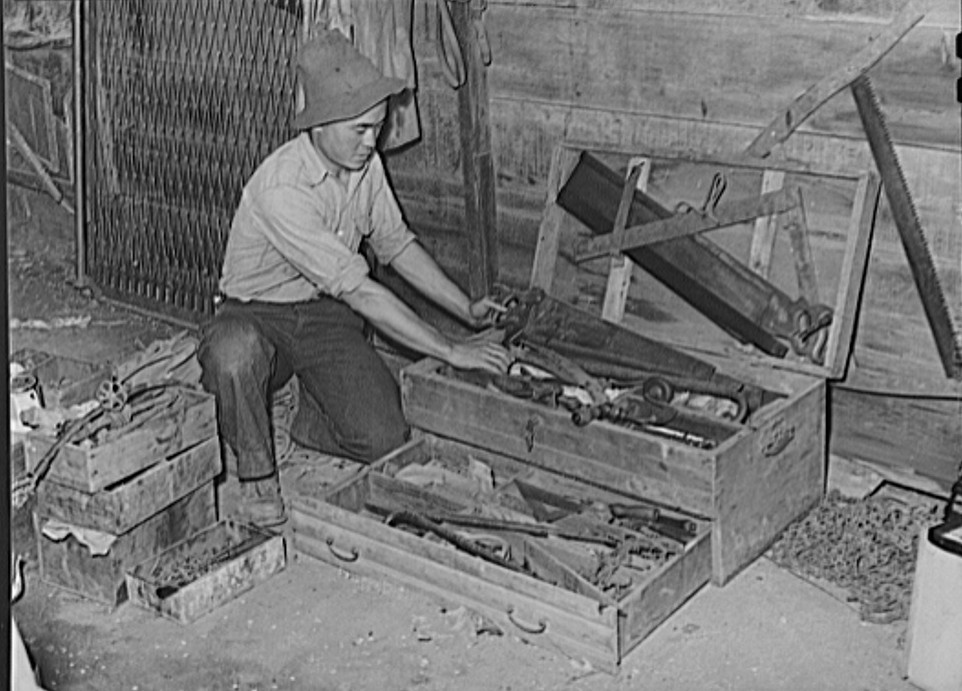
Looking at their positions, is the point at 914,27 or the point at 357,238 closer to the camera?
the point at 914,27

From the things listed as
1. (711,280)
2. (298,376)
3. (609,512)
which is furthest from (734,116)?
(298,376)

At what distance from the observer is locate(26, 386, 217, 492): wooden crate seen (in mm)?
2643

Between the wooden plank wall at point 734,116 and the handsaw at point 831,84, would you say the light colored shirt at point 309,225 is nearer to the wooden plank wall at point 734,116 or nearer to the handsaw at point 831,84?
the wooden plank wall at point 734,116

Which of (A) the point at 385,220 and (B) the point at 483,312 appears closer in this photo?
(A) the point at 385,220

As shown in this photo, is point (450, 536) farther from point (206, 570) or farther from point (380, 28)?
point (380, 28)

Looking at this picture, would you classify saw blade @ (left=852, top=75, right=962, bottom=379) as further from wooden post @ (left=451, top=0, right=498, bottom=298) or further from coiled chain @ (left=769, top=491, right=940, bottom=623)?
wooden post @ (left=451, top=0, right=498, bottom=298)

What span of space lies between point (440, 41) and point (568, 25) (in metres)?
0.22

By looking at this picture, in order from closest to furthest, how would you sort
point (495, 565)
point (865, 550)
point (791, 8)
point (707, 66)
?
point (791, 8), point (707, 66), point (495, 565), point (865, 550)

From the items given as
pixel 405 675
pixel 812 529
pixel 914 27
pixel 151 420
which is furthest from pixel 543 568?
pixel 914 27

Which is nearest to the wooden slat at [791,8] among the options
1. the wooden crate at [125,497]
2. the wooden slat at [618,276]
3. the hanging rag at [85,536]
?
the wooden slat at [618,276]

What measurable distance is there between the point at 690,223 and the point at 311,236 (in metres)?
0.67

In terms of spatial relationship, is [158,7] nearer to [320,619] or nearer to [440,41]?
[440,41]

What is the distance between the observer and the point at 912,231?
2463 mm

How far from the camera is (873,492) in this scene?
268cm
